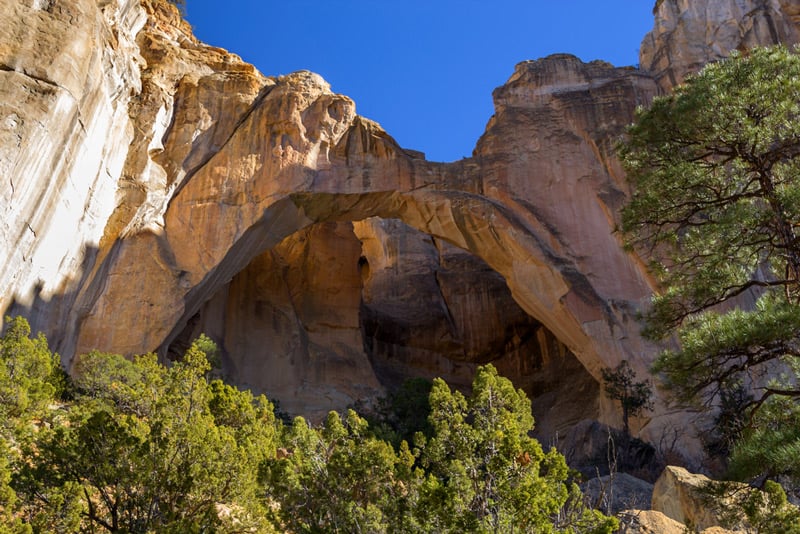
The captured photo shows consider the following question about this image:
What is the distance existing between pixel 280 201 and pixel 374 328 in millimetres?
11739

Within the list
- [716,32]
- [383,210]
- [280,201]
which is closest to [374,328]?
[383,210]

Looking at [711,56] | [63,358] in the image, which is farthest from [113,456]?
[711,56]

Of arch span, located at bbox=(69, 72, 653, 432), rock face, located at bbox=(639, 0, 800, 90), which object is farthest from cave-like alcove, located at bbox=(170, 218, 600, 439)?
rock face, located at bbox=(639, 0, 800, 90)

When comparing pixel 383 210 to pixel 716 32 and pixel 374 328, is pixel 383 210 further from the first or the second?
pixel 716 32

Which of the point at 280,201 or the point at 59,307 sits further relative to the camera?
the point at 280,201

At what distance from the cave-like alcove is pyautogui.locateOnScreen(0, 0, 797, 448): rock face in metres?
0.11

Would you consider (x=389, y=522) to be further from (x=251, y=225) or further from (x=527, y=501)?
(x=251, y=225)

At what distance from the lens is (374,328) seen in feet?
112

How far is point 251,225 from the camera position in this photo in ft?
75.8

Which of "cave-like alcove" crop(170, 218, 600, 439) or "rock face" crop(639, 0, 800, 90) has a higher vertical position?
"rock face" crop(639, 0, 800, 90)

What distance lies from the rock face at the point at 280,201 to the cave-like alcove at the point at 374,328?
106mm

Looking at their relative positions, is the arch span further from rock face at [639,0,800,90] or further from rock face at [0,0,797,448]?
rock face at [639,0,800,90]

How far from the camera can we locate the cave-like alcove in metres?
27.0

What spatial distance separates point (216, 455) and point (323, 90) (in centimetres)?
1970
